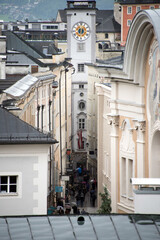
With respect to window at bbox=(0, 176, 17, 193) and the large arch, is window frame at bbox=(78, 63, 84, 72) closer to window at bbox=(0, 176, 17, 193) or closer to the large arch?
the large arch

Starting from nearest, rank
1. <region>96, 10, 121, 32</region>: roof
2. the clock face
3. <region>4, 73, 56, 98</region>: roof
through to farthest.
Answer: <region>4, 73, 56, 98</region>: roof, the clock face, <region>96, 10, 121, 32</region>: roof

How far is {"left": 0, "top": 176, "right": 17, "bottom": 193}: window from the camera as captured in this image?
32.4m

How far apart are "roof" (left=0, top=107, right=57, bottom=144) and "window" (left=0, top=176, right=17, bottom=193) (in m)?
1.23

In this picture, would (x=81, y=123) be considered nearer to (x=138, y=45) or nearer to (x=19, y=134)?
(x=138, y=45)

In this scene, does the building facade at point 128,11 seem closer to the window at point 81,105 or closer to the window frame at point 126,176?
the window at point 81,105

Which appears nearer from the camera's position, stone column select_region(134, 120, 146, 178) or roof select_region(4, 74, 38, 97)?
stone column select_region(134, 120, 146, 178)

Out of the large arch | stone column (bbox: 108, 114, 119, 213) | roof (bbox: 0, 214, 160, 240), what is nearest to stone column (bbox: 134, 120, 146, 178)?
the large arch

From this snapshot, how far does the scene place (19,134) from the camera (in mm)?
32562

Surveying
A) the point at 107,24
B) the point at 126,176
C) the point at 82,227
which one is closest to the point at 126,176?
the point at 126,176

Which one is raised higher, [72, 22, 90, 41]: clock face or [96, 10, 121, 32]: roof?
[96, 10, 121, 32]: roof

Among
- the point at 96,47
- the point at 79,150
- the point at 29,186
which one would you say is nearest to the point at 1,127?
the point at 29,186

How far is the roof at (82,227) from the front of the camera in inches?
821

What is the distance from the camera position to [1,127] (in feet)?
108

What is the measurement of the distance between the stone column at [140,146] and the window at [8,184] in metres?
8.30
